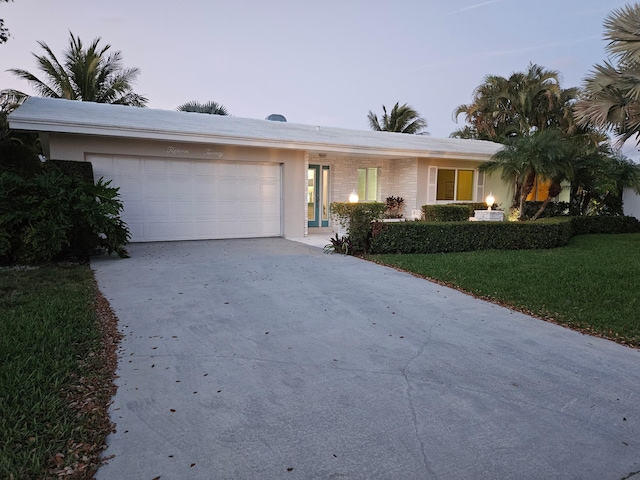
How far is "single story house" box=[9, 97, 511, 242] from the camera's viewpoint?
10117 millimetres

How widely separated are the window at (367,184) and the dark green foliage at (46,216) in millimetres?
9246

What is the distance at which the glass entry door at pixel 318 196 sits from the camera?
14.5 meters

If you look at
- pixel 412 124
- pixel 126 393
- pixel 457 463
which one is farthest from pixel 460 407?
pixel 412 124

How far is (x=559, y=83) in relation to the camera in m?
22.5

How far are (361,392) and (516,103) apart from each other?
24474mm

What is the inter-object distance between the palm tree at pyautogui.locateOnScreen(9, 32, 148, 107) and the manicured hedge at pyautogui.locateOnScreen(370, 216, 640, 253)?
20208 millimetres

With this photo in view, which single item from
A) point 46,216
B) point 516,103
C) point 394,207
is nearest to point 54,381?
point 46,216

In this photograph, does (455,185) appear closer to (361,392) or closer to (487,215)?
(487,215)

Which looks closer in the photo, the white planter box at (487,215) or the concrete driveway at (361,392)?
the concrete driveway at (361,392)

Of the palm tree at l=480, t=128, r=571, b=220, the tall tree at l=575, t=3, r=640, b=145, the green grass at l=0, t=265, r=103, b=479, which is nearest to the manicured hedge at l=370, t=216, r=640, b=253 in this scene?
the palm tree at l=480, t=128, r=571, b=220

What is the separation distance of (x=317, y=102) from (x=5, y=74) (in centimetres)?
1615

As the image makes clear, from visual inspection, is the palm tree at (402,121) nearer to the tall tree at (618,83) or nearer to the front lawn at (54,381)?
the tall tree at (618,83)

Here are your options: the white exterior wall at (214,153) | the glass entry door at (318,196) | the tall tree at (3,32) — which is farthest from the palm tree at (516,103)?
the tall tree at (3,32)

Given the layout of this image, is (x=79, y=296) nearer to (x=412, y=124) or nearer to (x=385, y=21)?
(x=385, y=21)
